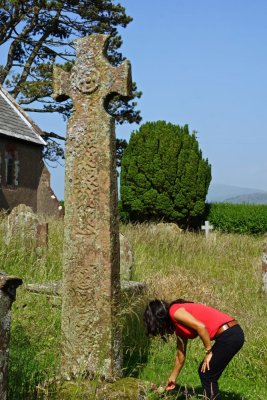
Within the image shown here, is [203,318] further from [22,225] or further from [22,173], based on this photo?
[22,173]

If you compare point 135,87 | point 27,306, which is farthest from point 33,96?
point 27,306

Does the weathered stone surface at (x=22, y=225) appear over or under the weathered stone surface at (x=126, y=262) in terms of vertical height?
over

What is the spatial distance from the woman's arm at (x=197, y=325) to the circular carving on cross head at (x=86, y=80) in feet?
7.01

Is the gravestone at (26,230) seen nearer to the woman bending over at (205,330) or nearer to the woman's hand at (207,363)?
the woman bending over at (205,330)

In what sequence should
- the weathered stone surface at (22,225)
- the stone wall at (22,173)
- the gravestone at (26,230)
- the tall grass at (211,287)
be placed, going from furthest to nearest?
the stone wall at (22,173), the weathered stone surface at (22,225), the gravestone at (26,230), the tall grass at (211,287)

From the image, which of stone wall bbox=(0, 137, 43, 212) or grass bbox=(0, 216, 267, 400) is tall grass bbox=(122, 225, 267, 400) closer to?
grass bbox=(0, 216, 267, 400)

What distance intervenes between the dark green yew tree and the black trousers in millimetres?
17841

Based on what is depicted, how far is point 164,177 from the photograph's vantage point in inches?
908

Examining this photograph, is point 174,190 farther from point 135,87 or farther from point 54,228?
point 54,228

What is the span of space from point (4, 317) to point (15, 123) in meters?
20.1

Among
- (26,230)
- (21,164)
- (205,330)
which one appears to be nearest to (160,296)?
(26,230)

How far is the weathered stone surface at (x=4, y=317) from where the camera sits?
3.19 m

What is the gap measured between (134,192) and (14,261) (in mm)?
14734

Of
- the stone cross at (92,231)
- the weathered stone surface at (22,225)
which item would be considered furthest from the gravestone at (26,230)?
the stone cross at (92,231)
